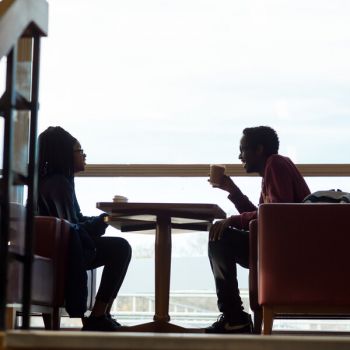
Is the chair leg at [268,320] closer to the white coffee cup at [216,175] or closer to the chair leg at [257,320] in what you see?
the chair leg at [257,320]

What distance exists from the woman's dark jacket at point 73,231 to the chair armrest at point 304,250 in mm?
953

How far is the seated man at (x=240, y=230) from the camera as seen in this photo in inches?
168

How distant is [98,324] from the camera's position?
4426mm

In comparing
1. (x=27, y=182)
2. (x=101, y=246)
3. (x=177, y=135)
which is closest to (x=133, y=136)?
(x=177, y=135)

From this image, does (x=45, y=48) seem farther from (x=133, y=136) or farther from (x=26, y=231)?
(x=26, y=231)

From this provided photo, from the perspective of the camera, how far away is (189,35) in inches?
227

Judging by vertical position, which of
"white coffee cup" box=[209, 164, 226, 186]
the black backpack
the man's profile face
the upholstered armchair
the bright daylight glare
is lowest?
the upholstered armchair

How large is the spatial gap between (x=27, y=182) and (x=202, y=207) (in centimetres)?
201

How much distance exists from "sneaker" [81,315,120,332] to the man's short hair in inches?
46.4

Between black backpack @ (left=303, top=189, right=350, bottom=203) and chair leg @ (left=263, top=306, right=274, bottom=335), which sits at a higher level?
black backpack @ (left=303, top=189, right=350, bottom=203)

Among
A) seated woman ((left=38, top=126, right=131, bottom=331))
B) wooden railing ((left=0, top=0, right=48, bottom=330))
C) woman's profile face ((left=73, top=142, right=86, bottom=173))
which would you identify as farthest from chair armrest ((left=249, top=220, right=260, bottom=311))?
wooden railing ((left=0, top=0, right=48, bottom=330))

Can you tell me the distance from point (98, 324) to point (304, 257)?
1.17 metres

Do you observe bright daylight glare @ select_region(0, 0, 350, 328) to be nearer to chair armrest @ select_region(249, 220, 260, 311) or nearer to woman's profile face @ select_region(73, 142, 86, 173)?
woman's profile face @ select_region(73, 142, 86, 173)

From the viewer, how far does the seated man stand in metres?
4.26
